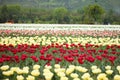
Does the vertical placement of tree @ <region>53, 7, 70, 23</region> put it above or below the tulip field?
below

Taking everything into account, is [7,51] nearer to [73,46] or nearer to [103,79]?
[73,46]

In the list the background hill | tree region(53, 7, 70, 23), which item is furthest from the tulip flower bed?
the background hill

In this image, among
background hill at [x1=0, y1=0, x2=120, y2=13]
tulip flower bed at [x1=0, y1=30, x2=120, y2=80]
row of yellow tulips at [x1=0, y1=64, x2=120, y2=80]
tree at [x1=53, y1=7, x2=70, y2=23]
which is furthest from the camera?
background hill at [x1=0, y1=0, x2=120, y2=13]

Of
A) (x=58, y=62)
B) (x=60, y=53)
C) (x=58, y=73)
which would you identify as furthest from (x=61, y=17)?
(x=58, y=73)

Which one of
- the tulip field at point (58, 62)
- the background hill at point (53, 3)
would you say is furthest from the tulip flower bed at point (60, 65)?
the background hill at point (53, 3)

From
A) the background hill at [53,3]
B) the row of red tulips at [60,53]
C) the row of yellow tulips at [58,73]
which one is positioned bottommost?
the background hill at [53,3]

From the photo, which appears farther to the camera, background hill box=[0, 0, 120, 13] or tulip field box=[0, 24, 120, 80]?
background hill box=[0, 0, 120, 13]

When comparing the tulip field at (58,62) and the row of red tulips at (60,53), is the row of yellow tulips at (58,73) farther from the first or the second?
the row of red tulips at (60,53)

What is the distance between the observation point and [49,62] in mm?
6312

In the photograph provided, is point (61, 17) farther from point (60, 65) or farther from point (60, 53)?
point (60, 65)

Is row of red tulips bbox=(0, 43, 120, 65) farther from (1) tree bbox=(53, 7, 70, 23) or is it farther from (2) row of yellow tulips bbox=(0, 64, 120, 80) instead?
(1) tree bbox=(53, 7, 70, 23)

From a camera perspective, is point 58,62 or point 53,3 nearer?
point 58,62

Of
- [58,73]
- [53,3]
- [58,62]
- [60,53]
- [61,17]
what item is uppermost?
[58,73]

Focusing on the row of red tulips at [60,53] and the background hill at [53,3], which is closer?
the row of red tulips at [60,53]
